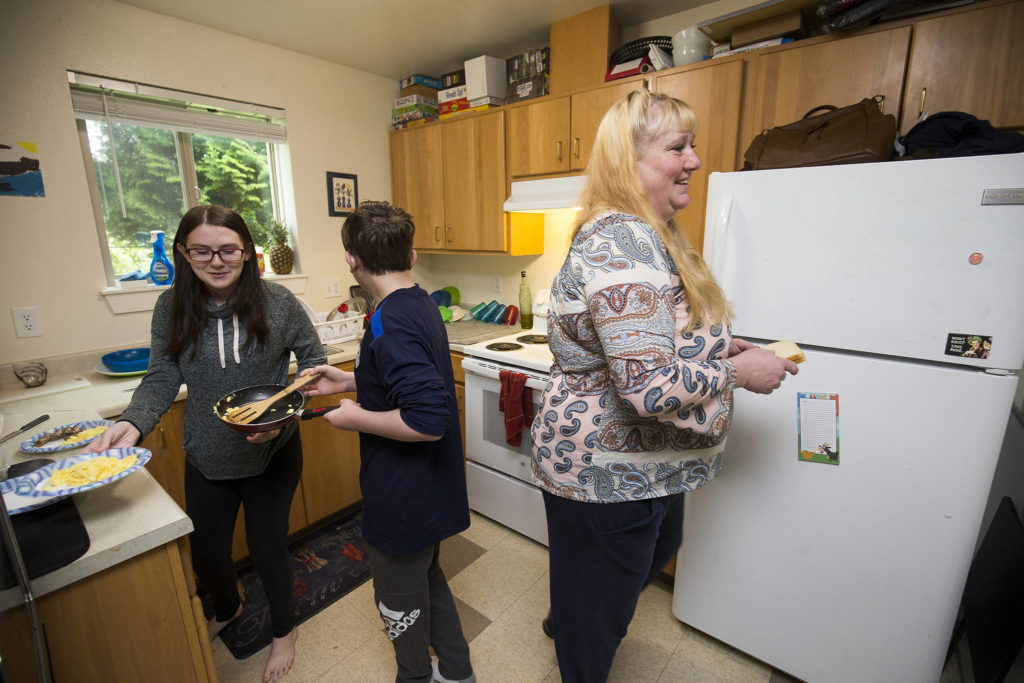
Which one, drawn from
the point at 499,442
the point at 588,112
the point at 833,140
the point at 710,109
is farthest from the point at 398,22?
the point at 499,442

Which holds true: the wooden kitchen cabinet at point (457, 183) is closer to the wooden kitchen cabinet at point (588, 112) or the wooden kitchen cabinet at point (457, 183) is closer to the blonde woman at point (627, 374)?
the wooden kitchen cabinet at point (588, 112)

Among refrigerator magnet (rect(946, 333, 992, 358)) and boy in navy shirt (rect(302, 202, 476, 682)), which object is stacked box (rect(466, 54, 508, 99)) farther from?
refrigerator magnet (rect(946, 333, 992, 358))

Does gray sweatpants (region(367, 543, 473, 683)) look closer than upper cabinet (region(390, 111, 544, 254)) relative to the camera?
Yes

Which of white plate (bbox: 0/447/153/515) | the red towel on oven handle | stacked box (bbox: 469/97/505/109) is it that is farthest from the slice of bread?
stacked box (bbox: 469/97/505/109)

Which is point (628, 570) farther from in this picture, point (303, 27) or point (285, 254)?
point (303, 27)

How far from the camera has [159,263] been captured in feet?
7.32

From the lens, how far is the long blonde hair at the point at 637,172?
3.24 feet

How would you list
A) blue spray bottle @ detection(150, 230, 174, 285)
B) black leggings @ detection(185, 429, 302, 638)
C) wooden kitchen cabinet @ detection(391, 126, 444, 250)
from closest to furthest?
black leggings @ detection(185, 429, 302, 638)
blue spray bottle @ detection(150, 230, 174, 285)
wooden kitchen cabinet @ detection(391, 126, 444, 250)

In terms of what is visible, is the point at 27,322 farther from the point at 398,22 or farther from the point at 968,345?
the point at 968,345

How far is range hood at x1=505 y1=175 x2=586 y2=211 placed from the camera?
6.86 feet

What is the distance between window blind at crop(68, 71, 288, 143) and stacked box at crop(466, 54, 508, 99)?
1037 millimetres

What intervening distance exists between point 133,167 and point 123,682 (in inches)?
87.3

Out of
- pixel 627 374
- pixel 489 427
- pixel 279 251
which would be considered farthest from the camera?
pixel 279 251

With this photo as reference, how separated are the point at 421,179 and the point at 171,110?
4.09ft
